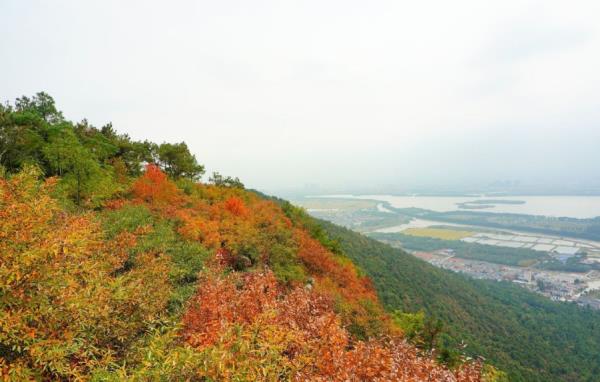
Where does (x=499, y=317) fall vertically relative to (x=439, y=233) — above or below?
below

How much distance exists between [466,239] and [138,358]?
12176cm

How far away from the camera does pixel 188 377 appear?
Result: 15.0 feet

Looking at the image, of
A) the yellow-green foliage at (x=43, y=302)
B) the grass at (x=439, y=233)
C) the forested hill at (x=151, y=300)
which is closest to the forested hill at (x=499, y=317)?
the forested hill at (x=151, y=300)

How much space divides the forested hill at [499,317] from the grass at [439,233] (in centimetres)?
5615

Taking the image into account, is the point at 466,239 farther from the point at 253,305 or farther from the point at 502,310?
the point at 253,305

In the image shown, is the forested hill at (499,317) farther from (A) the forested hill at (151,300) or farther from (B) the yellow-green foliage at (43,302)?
(B) the yellow-green foliage at (43,302)

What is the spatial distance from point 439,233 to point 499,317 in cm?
8032

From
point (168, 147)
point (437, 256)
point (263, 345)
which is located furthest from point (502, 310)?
point (263, 345)

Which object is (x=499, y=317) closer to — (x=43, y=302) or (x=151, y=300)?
(x=151, y=300)

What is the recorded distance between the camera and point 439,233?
399 feet

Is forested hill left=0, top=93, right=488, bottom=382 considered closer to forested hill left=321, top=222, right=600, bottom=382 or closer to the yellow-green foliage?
the yellow-green foliage

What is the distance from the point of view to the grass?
377 ft

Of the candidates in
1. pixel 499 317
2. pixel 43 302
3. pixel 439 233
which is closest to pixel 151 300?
pixel 43 302

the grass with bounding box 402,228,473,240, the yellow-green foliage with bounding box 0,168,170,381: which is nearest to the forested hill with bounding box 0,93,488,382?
the yellow-green foliage with bounding box 0,168,170,381
